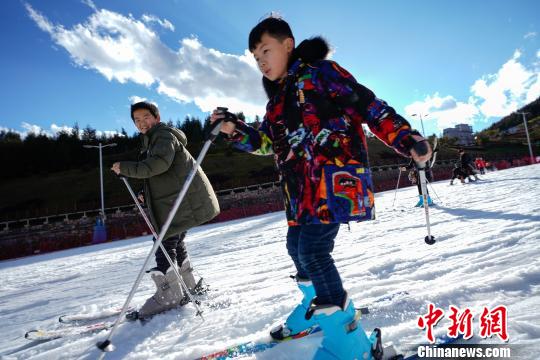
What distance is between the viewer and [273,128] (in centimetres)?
181

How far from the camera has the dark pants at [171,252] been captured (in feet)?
8.91

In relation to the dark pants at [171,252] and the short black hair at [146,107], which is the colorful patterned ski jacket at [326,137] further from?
the short black hair at [146,107]

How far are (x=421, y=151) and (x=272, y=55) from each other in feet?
3.24

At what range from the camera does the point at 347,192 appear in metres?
1.43

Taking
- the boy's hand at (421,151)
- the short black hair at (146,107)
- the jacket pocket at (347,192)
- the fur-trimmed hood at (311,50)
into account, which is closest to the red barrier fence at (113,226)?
the short black hair at (146,107)

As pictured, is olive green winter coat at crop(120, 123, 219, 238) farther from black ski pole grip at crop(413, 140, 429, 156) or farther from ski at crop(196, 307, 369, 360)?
black ski pole grip at crop(413, 140, 429, 156)

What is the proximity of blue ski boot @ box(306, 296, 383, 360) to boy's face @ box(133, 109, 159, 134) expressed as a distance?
2329 millimetres

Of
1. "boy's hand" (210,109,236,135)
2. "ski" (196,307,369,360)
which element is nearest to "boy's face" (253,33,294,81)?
"boy's hand" (210,109,236,135)

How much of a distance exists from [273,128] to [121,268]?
204 inches

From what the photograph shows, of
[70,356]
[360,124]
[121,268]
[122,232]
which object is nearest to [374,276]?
[360,124]

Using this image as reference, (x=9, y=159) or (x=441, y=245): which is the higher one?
(x=9, y=159)

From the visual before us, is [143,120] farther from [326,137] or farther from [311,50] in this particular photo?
[326,137]

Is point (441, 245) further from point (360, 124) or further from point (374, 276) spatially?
point (360, 124)

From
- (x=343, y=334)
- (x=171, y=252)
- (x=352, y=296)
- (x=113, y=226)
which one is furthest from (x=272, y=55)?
(x=113, y=226)
